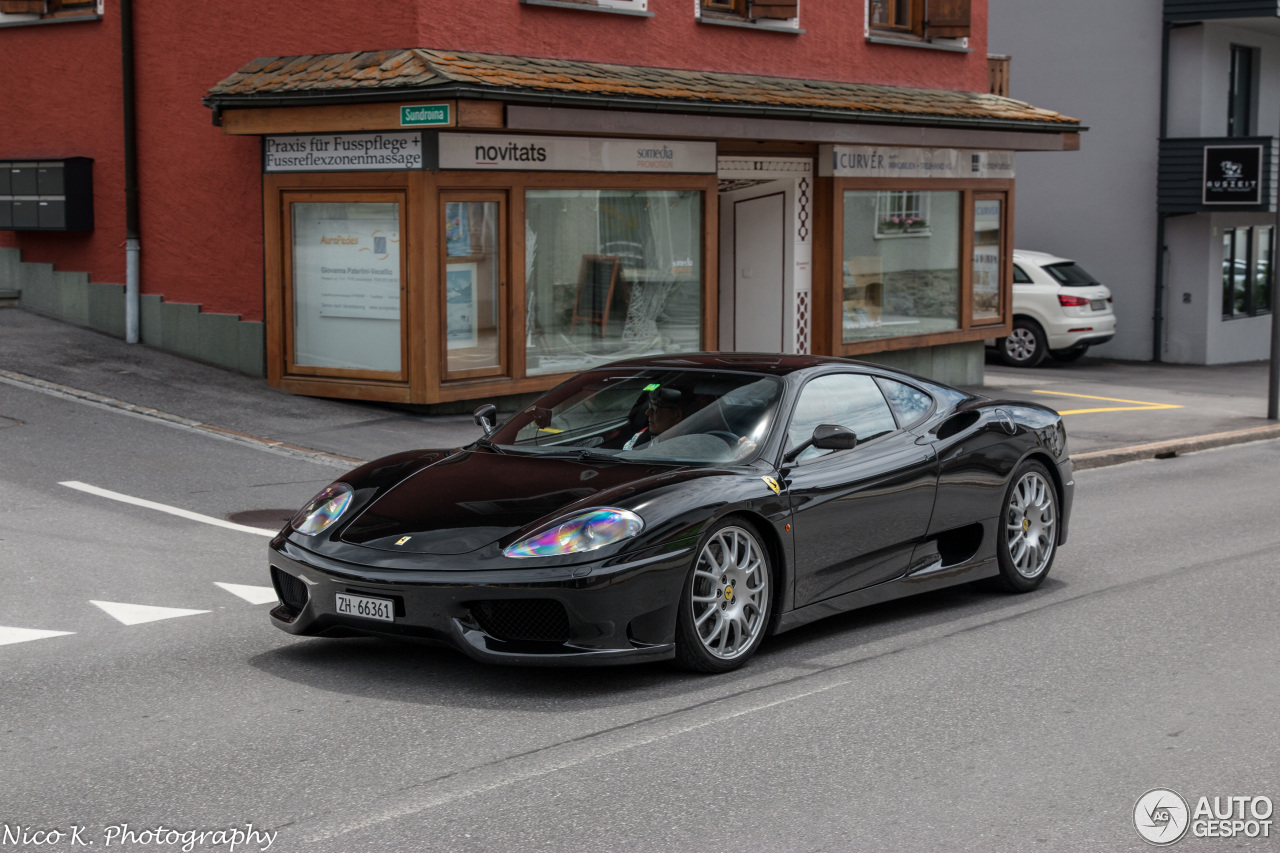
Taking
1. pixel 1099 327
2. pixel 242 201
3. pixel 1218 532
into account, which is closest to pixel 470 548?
pixel 1218 532

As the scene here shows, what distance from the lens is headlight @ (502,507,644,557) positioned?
5.80m

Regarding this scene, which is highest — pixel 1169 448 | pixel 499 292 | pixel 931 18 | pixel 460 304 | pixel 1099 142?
pixel 931 18

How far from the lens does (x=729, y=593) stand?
20.5ft

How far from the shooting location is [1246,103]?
26938 mm

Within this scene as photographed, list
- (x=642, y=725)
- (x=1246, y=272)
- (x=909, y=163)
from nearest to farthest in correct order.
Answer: (x=642, y=725)
(x=909, y=163)
(x=1246, y=272)

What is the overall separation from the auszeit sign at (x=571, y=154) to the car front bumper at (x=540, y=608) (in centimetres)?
833

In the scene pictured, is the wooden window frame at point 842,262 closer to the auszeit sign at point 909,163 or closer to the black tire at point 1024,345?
the auszeit sign at point 909,163

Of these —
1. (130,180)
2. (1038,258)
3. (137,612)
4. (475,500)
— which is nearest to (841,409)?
(475,500)

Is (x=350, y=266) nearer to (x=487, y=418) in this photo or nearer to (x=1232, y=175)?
(x=487, y=418)

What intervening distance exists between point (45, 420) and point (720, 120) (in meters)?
7.05

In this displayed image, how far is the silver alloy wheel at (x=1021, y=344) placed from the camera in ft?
79.2

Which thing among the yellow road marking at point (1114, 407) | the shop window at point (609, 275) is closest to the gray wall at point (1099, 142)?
the yellow road marking at point (1114, 407)

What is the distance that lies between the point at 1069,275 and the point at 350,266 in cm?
1363

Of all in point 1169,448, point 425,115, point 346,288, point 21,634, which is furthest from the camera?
point 1169,448
